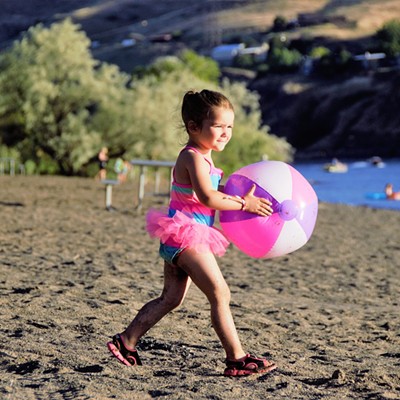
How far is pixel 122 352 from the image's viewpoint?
194 inches

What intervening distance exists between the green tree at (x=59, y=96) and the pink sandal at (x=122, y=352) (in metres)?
23.2

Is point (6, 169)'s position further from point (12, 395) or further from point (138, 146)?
point (12, 395)

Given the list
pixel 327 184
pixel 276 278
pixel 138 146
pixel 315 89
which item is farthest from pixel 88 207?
pixel 315 89

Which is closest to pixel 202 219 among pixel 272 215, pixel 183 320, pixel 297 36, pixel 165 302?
pixel 272 215

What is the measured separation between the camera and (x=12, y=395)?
166 inches

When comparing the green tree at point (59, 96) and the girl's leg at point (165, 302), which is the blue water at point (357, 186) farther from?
the girl's leg at point (165, 302)

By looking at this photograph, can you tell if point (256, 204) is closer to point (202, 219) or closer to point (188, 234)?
point (202, 219)

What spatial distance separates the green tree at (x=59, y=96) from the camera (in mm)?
27922

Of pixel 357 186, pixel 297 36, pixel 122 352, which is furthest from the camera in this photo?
pixel 297 36

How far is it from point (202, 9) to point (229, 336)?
18261 centimetres

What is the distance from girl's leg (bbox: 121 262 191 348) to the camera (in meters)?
4.78

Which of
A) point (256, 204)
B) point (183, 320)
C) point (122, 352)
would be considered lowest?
point (183, 320)

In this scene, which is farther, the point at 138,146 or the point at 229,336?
the point at 138,146

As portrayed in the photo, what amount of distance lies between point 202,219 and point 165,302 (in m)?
0.52
